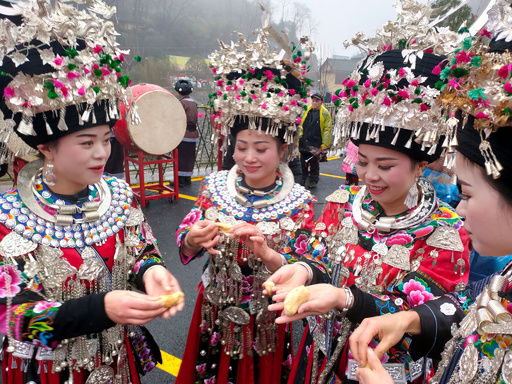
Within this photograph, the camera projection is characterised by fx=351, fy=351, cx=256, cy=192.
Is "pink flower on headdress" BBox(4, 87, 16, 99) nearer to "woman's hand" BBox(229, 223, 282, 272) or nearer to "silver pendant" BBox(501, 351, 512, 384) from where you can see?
"woman's hand" BBox(229, 223, 282, 272)

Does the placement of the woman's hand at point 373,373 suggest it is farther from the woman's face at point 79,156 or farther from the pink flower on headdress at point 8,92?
the pink flower on headdress at point 8,92

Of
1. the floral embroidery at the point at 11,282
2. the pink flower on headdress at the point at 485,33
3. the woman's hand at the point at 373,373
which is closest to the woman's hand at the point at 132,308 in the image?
the floral embroidery at the point at 11,282

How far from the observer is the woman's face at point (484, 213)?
3.39ft

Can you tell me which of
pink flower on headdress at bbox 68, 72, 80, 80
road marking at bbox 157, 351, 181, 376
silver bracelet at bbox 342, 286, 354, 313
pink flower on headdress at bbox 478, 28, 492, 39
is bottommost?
road marking at bbox 157, 351, 181, 376

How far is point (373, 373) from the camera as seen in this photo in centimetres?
109

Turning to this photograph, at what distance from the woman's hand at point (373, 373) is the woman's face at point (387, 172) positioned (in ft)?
2.48

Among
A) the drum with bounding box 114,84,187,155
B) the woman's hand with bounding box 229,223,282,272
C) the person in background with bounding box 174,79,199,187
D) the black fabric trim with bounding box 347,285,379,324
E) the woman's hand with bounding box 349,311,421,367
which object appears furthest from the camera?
the person in background with bounding box 174,79,199,187

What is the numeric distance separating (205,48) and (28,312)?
13.1 m

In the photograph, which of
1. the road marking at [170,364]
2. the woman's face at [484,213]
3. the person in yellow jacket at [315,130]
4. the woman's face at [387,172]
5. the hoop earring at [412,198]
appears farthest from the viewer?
the person in yellow jacket at [315,130]

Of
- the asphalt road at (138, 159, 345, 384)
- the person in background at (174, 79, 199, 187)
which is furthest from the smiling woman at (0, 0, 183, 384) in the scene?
the person in background at (174, 79, 199, 187)

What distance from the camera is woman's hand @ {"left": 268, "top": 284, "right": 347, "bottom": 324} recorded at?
53.7 inches

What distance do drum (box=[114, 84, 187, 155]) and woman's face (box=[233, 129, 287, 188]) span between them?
11.1 ft

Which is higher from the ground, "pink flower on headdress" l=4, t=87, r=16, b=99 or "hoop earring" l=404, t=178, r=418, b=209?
"pink flower on headdress" l=4, t=87, r=16, b=99

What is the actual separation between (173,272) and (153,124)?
2323 millimetres
